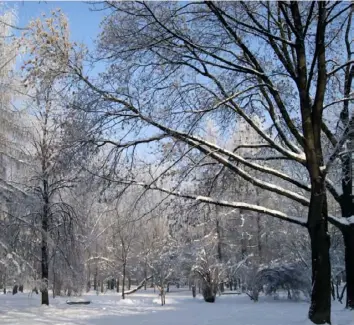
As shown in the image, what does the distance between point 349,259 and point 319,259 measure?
3232 millimetres

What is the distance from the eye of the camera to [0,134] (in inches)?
531

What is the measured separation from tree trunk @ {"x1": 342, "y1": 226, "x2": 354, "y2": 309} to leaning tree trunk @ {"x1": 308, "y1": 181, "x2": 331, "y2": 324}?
2.40 metres

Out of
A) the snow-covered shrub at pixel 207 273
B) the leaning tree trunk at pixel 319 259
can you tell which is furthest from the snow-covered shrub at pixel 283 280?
the leaning tree trunk at pixel 319 259

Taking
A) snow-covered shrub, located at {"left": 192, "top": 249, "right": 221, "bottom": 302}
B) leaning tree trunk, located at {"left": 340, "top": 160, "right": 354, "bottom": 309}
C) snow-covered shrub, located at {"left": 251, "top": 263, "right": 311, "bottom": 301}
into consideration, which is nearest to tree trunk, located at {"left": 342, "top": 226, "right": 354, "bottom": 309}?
leaning tree trunk, located at {"left": 340, "top": 160, "right": 354, "bottom": 309}

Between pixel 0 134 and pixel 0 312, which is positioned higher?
pixel 0 134

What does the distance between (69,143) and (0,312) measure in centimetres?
895

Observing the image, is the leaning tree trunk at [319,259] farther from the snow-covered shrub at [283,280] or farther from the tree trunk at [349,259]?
the snow-covered shrub at [283,280]

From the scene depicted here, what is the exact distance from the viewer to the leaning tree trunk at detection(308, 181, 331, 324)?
24.9ft

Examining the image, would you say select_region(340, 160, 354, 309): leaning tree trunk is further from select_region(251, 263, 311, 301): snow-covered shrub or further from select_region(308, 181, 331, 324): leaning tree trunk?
select_region(251, 263, 311, 301): snow-covered shrub

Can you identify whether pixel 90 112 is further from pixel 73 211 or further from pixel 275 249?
pixel 275 249

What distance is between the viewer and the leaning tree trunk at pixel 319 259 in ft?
24.9

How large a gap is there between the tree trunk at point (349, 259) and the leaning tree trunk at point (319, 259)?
2.40 metres

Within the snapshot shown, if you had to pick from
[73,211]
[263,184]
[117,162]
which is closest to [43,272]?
[73,211]

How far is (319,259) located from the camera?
7770 millimetres
